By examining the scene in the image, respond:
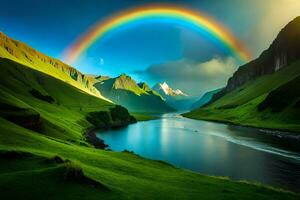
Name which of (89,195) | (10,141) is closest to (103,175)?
(89,195)

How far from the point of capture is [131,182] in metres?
35.7

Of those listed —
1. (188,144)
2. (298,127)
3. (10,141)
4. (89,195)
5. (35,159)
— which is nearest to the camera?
(89,195)

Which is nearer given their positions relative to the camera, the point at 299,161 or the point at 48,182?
the point at 48,182

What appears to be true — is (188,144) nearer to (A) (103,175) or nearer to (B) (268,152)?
(B) (268,152)

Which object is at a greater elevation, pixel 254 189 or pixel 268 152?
pixel 268 152

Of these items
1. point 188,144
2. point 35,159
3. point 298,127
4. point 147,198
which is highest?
point 298,127

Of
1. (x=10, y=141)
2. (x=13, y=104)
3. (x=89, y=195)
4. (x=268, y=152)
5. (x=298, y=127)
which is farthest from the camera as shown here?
(x=298, y=127)

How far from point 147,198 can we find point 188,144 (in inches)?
4101

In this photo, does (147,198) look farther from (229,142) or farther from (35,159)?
(229,142)

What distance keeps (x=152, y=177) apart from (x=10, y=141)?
79.7ft

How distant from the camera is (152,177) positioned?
146 feet

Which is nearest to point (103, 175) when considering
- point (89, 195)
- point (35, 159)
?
point (35, 159)

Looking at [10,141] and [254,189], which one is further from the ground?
[10,141]

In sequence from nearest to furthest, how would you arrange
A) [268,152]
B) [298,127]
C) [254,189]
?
[254,189]
[268,152]
[298,127]
